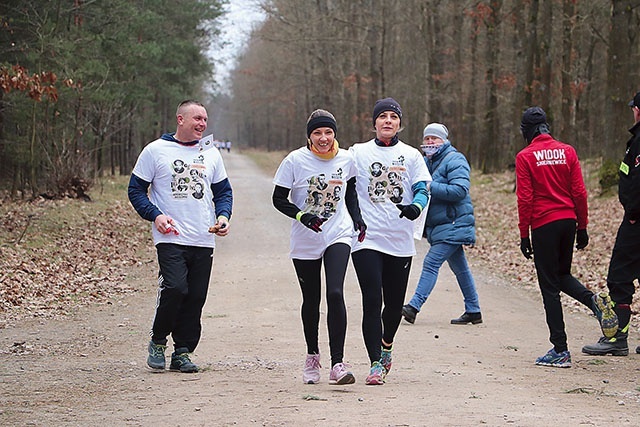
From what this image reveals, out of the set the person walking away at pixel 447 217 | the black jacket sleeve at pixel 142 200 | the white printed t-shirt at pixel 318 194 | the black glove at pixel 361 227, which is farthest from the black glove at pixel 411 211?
the person walking away at pixel 447 217

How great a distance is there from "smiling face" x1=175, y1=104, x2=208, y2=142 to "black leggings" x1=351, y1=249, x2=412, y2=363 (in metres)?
1.67

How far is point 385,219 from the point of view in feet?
22.9

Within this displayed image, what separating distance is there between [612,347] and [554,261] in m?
1.17

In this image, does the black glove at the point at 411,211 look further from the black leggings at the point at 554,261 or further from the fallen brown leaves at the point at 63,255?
the fallen brown leaves at the point at 63,255

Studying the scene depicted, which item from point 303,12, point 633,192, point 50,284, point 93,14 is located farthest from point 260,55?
point 633,192

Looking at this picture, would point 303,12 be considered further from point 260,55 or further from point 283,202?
point 283,202

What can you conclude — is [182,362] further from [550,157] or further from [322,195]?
[550,157]

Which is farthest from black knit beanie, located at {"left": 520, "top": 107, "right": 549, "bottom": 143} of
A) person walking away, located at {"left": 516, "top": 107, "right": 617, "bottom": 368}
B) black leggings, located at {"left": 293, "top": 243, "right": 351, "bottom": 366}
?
black leggings, located at {"left": 293, "top": 243, "right": 351, "bottom": 366}

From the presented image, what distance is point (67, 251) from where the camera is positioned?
16.7m

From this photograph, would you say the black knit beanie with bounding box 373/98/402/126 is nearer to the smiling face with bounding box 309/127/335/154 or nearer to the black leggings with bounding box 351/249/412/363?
the smiling face with bounding box 309/127/335/154

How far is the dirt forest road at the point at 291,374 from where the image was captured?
221 inches

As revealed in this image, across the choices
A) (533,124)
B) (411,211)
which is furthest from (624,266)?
(411,211)

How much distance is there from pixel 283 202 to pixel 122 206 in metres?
21.2

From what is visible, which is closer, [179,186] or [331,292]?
[331,292]
